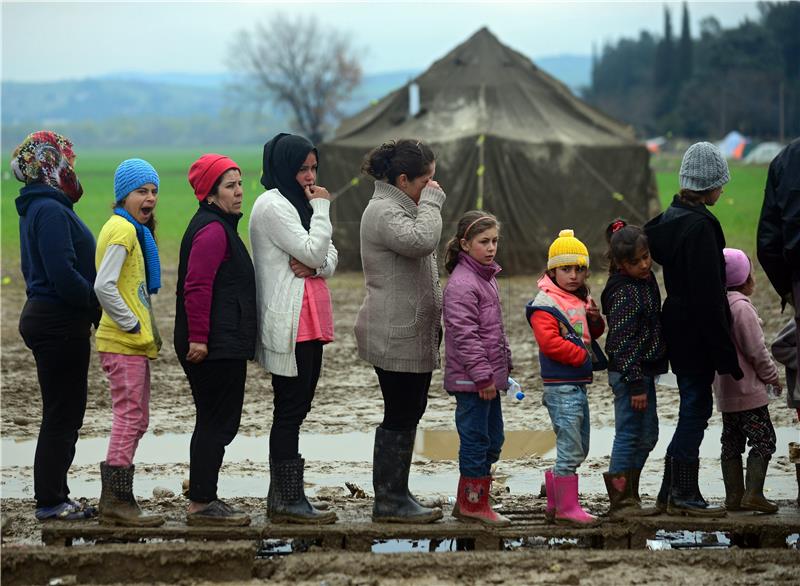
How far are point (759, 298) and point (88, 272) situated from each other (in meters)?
9.53

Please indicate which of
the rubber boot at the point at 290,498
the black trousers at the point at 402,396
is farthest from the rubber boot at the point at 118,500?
the black trousers at the point at 402,396

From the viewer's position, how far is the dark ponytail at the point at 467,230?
5316mm

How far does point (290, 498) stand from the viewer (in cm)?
529

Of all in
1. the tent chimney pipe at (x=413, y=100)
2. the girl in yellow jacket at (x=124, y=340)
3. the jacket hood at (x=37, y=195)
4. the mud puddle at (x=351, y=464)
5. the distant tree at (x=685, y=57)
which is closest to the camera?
the girl in yellow jacket at (x=124, y=340)

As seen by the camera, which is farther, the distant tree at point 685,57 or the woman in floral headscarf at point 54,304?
the distant tree at point 685,57

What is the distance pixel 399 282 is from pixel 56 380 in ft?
5.34

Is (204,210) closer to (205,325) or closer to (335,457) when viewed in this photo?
(205,325)

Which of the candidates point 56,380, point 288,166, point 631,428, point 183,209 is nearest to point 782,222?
point 631,428

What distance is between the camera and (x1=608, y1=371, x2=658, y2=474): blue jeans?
531cm

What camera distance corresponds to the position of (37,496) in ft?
18.0

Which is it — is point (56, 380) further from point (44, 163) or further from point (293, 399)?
point (293, 399)

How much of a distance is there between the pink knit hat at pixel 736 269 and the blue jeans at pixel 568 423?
0.89 meters

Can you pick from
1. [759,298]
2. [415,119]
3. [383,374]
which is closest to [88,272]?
[383,374]

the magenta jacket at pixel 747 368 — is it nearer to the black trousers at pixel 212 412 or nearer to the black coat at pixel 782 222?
the black coat at pixel 782 222
